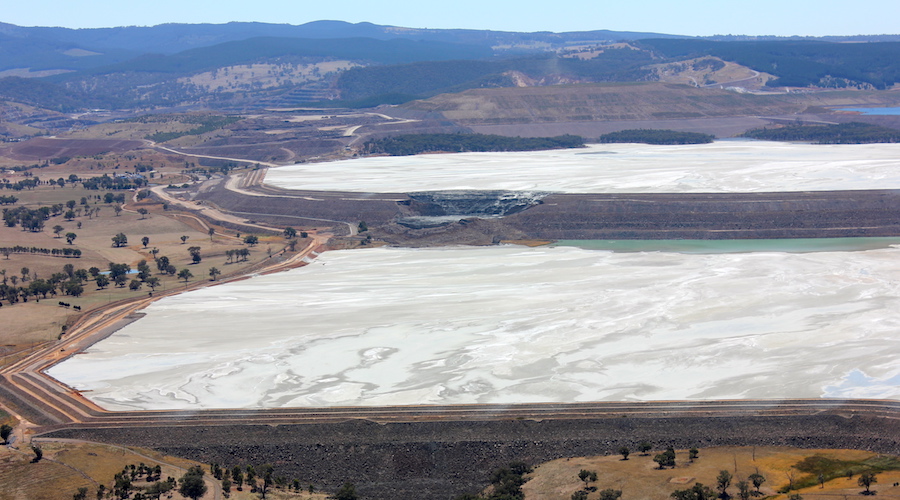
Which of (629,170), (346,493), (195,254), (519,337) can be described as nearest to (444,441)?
(346,493)

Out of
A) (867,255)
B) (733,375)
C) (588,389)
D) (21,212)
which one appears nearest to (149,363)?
(588,389)

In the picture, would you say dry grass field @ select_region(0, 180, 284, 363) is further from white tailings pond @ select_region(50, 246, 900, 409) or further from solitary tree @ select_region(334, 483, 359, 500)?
solitary tree @ select_region(334, 483, 359, 500)

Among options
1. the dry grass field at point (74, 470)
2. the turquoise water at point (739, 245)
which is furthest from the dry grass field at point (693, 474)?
the turquoise water at point (739, 245)

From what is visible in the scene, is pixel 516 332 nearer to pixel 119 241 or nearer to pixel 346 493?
pixel 346 493

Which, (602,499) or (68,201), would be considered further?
(68,201)

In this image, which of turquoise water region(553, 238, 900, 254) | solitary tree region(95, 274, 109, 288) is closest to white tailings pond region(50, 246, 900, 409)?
turquoise water region(553, 238, 900, 254)

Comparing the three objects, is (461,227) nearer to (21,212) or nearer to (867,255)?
(867,255)
